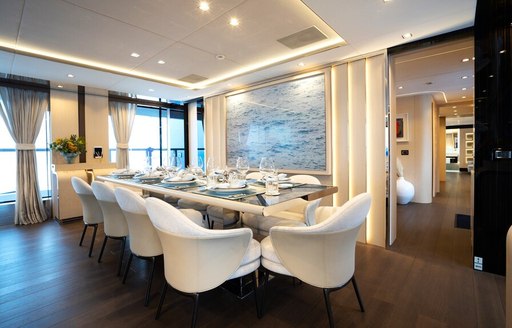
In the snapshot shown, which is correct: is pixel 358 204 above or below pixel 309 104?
below

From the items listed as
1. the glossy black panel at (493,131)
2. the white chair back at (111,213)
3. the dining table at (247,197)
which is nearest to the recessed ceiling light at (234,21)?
the dining table at (247,197)

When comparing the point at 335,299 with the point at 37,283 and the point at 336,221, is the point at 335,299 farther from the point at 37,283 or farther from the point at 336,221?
the point at 37,283

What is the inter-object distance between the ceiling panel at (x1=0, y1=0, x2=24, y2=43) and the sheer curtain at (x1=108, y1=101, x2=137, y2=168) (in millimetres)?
2920

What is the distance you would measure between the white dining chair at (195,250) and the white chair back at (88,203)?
1.89 m

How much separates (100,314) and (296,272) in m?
1.60

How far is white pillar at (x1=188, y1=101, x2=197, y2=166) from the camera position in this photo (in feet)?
22.4

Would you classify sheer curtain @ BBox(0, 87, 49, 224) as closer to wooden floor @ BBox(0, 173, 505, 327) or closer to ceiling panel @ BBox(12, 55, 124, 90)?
ceiling panel @ BBox(12, 55, 124, 90)

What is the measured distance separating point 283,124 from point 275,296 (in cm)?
282

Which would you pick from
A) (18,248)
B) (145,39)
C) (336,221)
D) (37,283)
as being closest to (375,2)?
(336,221)

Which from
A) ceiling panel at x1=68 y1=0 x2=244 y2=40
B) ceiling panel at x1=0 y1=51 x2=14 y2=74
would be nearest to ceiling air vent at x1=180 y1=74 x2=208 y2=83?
ceiling panel at x1=68 y1=0 x2=244 y2=40

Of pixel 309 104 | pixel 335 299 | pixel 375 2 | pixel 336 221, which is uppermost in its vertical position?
pixel 375 2

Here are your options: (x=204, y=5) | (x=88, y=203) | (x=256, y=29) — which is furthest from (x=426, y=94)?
(x=88, y=203)

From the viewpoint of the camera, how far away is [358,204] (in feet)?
5.10

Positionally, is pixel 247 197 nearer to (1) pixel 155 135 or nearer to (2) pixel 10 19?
(2) pixel 10 19
